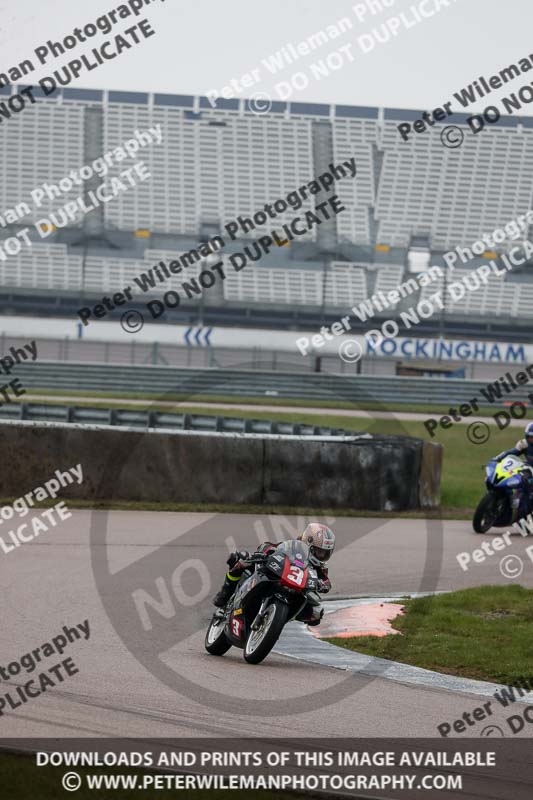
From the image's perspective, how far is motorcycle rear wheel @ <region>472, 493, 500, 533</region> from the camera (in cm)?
1555

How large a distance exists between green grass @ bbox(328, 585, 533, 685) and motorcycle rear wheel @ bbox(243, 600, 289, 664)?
998mm

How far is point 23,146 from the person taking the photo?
61.7 m

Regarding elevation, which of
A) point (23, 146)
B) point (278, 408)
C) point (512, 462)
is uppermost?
point (23, 146)

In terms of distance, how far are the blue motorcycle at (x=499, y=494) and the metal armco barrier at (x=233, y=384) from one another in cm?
1949

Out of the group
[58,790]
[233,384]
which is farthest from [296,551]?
[233,384]

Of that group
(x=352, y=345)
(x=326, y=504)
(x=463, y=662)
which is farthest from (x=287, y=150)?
(x=463, y=662)

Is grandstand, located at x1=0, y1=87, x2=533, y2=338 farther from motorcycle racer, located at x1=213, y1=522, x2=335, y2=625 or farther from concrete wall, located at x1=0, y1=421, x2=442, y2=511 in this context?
motorcycle racer, located at x1=213, y1=522, x2=335, y2=625

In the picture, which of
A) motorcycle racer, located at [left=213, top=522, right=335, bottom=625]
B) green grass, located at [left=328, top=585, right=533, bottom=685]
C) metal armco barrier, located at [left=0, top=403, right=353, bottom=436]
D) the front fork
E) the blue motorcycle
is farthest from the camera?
metal armco barrier, located at [left=0, top=403, right=353, bottom=436]

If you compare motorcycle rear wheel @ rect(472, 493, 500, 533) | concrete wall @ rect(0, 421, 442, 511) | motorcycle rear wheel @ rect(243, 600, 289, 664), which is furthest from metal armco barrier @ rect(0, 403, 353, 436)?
motorcycle rear wheel @ rect(243, 600, 289, 664)

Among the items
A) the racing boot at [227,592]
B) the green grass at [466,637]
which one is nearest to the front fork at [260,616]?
the racing boot at [227,592]

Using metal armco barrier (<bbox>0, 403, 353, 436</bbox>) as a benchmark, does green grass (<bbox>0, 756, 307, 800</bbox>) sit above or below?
above

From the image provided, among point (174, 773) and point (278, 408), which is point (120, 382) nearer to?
point (278, 408)

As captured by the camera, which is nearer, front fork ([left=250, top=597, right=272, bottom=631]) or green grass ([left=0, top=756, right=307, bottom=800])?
green grass ([left=0, top=756, right=307, bottom=800])

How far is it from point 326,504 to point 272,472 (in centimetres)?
83
